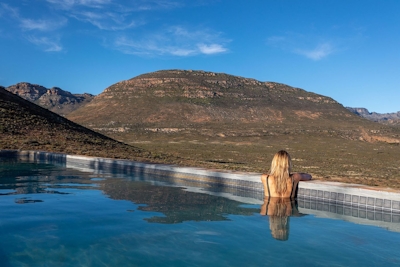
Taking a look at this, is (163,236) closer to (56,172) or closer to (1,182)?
(1,182)

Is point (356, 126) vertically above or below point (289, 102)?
below

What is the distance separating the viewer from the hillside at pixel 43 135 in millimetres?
21712

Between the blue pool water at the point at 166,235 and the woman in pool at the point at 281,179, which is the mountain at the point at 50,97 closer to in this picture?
the blue pool water at the point at 166,235

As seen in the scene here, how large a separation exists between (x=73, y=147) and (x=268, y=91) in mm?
82736

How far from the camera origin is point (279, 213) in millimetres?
6836

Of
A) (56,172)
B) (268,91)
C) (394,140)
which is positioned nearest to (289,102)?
(268,91)

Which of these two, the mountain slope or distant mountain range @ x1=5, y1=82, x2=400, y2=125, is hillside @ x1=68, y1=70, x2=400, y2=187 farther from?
distant mountain range @ x1=5, y1=82, x2=400, y2=125

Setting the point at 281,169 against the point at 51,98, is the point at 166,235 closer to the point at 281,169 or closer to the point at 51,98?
the point at 281,169

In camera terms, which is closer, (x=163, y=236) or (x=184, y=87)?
(x=163, y=236)

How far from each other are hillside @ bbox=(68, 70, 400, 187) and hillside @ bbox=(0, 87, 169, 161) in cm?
1912

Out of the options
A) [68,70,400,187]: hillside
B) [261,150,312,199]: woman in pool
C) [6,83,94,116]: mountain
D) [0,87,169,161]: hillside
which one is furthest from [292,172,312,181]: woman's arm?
[6,83,94,116]: mountain

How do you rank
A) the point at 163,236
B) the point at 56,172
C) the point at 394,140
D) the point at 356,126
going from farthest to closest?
the point at 356,126
the point at 394,140
the point at 56,172
the point at 163,236

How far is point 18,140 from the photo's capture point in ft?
75.7

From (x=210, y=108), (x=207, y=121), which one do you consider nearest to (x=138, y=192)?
(x=207, y=121)
